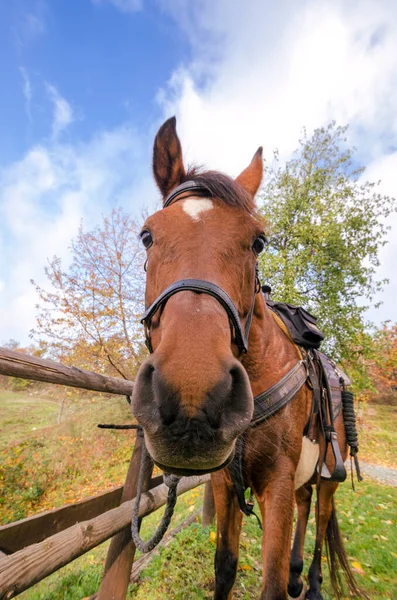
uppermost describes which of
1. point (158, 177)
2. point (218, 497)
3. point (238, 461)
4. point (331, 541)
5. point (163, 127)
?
point (163, 127)

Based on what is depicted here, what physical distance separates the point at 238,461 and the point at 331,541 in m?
2.93

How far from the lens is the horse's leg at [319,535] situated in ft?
10.4

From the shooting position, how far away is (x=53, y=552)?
1551 mm

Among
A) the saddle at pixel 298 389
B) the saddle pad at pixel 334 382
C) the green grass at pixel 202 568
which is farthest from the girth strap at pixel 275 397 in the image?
the green grass at pixel 202 568

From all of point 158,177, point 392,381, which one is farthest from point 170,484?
point 392,381

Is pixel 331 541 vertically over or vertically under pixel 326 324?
under

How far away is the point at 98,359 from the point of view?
10.8 m

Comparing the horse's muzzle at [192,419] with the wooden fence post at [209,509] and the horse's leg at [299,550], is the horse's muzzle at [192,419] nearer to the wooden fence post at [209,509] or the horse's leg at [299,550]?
the horse's leg at [299,550]

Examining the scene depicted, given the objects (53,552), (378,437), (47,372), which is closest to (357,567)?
(53,552)

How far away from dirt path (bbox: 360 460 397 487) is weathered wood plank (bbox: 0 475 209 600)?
1154 cm

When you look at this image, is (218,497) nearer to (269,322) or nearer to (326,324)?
(269,322)

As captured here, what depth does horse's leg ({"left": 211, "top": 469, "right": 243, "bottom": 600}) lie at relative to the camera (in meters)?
2.18

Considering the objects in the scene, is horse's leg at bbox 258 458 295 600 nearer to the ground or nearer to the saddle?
the saddle

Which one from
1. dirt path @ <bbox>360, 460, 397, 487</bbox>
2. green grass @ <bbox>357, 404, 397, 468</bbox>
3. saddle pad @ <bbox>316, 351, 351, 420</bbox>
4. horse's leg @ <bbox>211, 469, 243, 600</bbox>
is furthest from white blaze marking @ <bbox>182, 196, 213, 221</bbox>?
green grass @ <bbox>357, 404, 397, 468</bbox>
